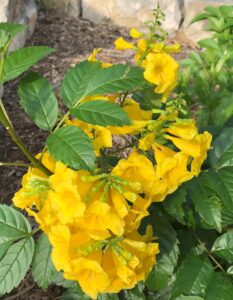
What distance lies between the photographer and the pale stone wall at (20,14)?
11.3 feet

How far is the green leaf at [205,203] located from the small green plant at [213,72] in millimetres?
881

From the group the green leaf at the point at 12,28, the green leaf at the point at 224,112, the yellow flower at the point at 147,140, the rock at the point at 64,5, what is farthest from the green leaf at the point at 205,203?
the rock at the point at 64,5

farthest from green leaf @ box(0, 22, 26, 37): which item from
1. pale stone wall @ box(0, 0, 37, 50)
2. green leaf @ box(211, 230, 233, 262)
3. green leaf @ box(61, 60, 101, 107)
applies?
pale stone wall @ box(0, 0, 37, 50)

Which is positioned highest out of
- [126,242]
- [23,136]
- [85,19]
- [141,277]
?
[126,242]

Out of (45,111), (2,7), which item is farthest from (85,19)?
(45,111)

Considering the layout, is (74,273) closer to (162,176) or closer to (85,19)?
(162,176)

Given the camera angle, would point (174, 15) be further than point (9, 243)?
Yes

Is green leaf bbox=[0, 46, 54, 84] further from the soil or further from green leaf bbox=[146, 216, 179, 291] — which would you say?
the soil

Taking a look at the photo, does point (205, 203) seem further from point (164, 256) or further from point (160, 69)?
point (160, 69)

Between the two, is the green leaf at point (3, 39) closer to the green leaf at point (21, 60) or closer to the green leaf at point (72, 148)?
the green leaf at point (21, 60)

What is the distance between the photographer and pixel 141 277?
1.18 m

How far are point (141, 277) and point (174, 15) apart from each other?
3.74 metres

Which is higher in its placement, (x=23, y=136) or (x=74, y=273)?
(x=74, y=273)

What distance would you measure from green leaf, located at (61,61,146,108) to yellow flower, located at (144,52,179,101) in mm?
22
